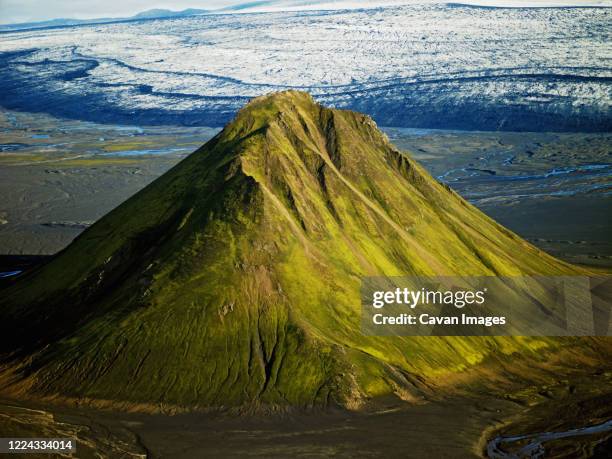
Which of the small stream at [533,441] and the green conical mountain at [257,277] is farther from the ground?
the green conical mountain at [257,277]

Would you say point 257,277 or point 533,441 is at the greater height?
point 257,277

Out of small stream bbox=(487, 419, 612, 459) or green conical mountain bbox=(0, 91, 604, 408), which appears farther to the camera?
green conical mountain bbox=(0, 91, 604, 408)

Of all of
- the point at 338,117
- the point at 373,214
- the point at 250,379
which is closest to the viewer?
the point at 250,379

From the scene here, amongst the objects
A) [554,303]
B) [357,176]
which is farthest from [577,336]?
[357,176]

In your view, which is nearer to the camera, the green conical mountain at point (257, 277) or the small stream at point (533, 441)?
the small stream at point (533, 441)

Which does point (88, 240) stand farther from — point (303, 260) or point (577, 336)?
point (577, 336)
